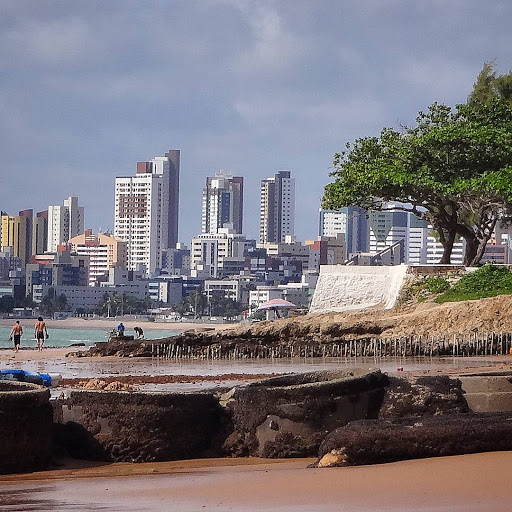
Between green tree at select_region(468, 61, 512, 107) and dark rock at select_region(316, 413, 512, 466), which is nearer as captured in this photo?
dark rock at select_region(316, 413, 512, 466)

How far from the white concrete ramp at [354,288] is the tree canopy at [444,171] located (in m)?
2.53

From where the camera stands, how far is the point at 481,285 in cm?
Result: 3781

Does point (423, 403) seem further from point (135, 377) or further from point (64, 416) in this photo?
point (135, 377)

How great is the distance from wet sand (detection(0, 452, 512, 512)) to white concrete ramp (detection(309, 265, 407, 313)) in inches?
1279

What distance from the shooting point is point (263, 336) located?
3234cm

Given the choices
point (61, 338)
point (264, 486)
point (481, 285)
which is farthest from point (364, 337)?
point (61, 338)

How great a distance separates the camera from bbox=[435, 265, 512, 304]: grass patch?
37.1 metres

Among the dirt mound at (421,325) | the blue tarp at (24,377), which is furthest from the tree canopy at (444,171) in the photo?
the blue tarp at (24,377)

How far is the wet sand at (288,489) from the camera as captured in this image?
22.2ft

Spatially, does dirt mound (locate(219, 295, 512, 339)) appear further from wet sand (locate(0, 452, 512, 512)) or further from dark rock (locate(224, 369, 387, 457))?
wet sand (locate(0, 452, 512, 512))

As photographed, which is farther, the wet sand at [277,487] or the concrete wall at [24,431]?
the concrete wall at [24,431]

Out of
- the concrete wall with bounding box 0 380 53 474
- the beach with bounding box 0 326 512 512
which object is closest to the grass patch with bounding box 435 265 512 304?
the beach with bounding box 0 326 512 512

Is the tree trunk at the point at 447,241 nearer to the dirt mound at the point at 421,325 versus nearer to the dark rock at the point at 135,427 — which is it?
the dirt mound at the point at 421,325

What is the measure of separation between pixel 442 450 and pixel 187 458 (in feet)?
8.96
